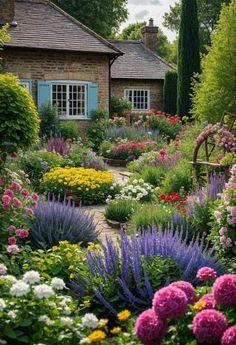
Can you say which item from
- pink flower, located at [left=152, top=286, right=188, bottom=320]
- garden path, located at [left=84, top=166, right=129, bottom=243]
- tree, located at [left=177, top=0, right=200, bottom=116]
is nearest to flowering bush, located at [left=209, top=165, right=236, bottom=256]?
garden path, located at [left=84, top=166, right=129, bottom=243]

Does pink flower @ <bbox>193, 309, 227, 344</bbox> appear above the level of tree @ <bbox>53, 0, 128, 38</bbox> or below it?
below

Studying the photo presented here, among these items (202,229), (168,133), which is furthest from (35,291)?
(168,133)

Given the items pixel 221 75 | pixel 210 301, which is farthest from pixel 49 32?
pixel 210 301

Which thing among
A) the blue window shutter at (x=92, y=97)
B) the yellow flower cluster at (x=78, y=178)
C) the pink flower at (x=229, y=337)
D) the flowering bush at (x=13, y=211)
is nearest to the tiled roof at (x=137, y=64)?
the blue window shutter at (x=92, y=97)

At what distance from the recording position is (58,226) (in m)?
6.48

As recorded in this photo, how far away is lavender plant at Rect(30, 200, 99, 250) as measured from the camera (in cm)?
630

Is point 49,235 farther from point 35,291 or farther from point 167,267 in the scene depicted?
A: point 35,291

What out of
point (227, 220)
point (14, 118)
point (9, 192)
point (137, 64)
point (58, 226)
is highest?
point (137, 64)

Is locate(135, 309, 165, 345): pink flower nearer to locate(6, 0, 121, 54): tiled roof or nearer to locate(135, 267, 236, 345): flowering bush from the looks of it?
locate(135, 267, 236, 345): flowering bush

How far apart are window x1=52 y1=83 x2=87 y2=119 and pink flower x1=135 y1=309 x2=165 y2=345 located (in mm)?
17032

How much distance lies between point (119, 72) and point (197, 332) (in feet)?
75.5

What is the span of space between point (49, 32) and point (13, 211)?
15503 millimetres

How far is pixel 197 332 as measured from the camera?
298cm

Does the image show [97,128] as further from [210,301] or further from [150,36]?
[210,301]
